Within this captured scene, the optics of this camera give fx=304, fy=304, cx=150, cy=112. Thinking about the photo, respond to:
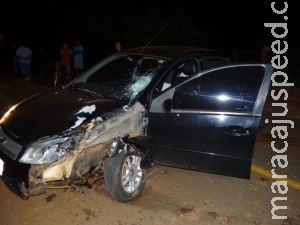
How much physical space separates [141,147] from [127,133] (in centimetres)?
24

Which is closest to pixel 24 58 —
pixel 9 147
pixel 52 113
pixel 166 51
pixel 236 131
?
pixel 166 51

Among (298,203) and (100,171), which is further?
(298,203)

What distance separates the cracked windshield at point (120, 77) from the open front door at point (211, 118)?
445mm

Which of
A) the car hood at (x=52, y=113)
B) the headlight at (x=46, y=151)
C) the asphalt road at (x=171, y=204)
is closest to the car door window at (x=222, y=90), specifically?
the car hood at (x=52, y=113)

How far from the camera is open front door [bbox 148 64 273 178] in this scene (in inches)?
131

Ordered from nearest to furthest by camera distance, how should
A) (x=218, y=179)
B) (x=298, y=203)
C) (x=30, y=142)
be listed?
1. (x=30, y=142)
2. (x=298, y=203)
3. (x=218, y=179)

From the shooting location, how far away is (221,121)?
3357mm

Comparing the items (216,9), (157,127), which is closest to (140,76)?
(157,127)

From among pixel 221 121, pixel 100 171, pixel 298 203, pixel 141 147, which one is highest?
pixel 221 121

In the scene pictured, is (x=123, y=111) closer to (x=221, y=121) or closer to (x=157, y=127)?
(x=157, y=127)

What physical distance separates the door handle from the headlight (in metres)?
1.70

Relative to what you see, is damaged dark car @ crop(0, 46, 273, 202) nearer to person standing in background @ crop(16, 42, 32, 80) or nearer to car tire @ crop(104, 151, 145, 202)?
car tire @ crop(104, 151, 145, 202)

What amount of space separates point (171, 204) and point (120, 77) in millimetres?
1725

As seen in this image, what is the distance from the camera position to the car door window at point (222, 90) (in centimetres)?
339
